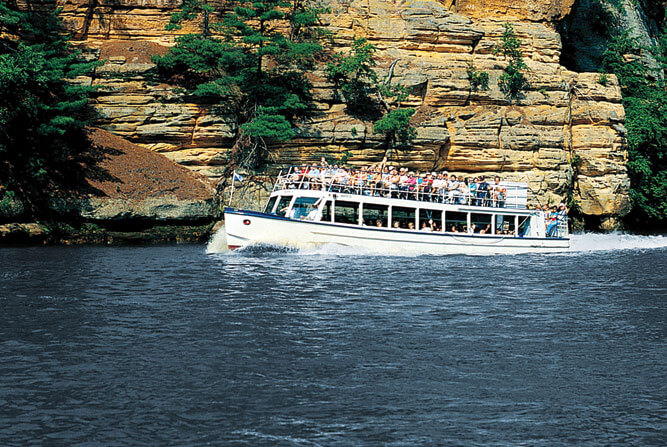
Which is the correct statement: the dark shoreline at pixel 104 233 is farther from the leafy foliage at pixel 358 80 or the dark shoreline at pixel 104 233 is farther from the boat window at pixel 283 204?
the leafy foliage at pixel 358 80

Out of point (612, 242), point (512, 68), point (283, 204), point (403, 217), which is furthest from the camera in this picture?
point (512, 68)

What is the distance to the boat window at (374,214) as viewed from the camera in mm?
33484

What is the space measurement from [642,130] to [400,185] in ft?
89.4

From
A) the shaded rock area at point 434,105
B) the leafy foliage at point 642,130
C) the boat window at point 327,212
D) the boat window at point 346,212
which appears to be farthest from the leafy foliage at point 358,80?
the leafy foliage at point 642,130

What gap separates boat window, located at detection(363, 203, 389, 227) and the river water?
7186 millimetres

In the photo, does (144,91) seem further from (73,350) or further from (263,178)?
(73,350)

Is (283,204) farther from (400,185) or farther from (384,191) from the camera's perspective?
(400,185)

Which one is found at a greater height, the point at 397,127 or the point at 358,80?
the point at 358,80

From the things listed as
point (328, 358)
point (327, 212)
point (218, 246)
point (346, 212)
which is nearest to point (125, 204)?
point (218, 246)

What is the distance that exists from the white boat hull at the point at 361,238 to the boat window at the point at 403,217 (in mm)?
770

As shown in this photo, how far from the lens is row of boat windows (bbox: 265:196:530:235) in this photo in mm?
32625

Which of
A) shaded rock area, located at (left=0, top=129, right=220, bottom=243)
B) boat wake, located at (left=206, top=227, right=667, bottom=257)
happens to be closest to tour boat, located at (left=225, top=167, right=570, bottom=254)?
boat wake, located at (left=206, top=227, right=667, bottom=257)

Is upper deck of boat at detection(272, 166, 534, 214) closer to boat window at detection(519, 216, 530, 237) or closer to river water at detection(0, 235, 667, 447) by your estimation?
boat window at detection(519, 216, 530, 237)

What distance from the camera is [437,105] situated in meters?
46.3
